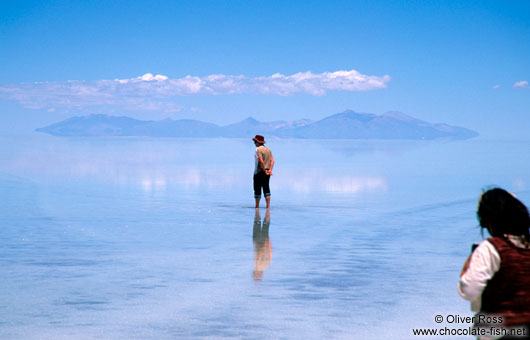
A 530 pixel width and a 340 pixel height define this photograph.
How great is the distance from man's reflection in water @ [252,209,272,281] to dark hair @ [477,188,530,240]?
16.8 feet

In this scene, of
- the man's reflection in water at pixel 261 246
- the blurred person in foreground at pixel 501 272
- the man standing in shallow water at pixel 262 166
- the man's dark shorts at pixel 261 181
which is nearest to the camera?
the blurred person in foreground at pixel 501 272

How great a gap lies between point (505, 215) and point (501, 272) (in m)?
0.29

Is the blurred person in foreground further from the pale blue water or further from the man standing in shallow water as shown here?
the man standing in shallow water

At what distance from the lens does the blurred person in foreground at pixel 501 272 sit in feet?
11.2

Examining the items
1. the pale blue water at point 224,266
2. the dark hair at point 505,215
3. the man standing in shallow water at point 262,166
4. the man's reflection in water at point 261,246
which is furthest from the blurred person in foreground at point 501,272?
the man standing in shallow water at point 262,166

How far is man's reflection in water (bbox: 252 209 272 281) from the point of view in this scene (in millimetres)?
9038

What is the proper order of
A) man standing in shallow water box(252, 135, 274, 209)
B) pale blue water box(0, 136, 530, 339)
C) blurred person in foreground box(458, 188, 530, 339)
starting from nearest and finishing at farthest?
blurred person in foreground box(458, 188, 530, 339)
pale blue water box(0, 136, 530, 339)
man standing in shallow water box(252, 135, 274, 209)

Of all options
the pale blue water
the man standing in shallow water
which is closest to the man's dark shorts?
the man standing in shallow water

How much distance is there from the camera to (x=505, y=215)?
11.5ft

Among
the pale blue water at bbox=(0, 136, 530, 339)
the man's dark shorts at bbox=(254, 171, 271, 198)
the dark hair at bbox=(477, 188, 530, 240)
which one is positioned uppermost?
the dark hair at bbox=(477, 188, 530, 240)

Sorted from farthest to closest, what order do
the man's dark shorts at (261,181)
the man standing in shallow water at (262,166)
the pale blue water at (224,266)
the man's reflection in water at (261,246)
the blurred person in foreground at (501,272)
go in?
the man's dark shorts at (261,181)
the man standing in shallow water at (262,166)
the man's reflection in water at (261,246)
the pale blue water at (224,266)
the blurred person in foreground at (501,272)

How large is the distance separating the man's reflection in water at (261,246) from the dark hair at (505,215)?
511 cm

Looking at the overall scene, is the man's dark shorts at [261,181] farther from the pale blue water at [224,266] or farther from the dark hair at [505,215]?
the dark hair at [505,215]

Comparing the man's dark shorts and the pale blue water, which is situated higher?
the man's dark shorts
